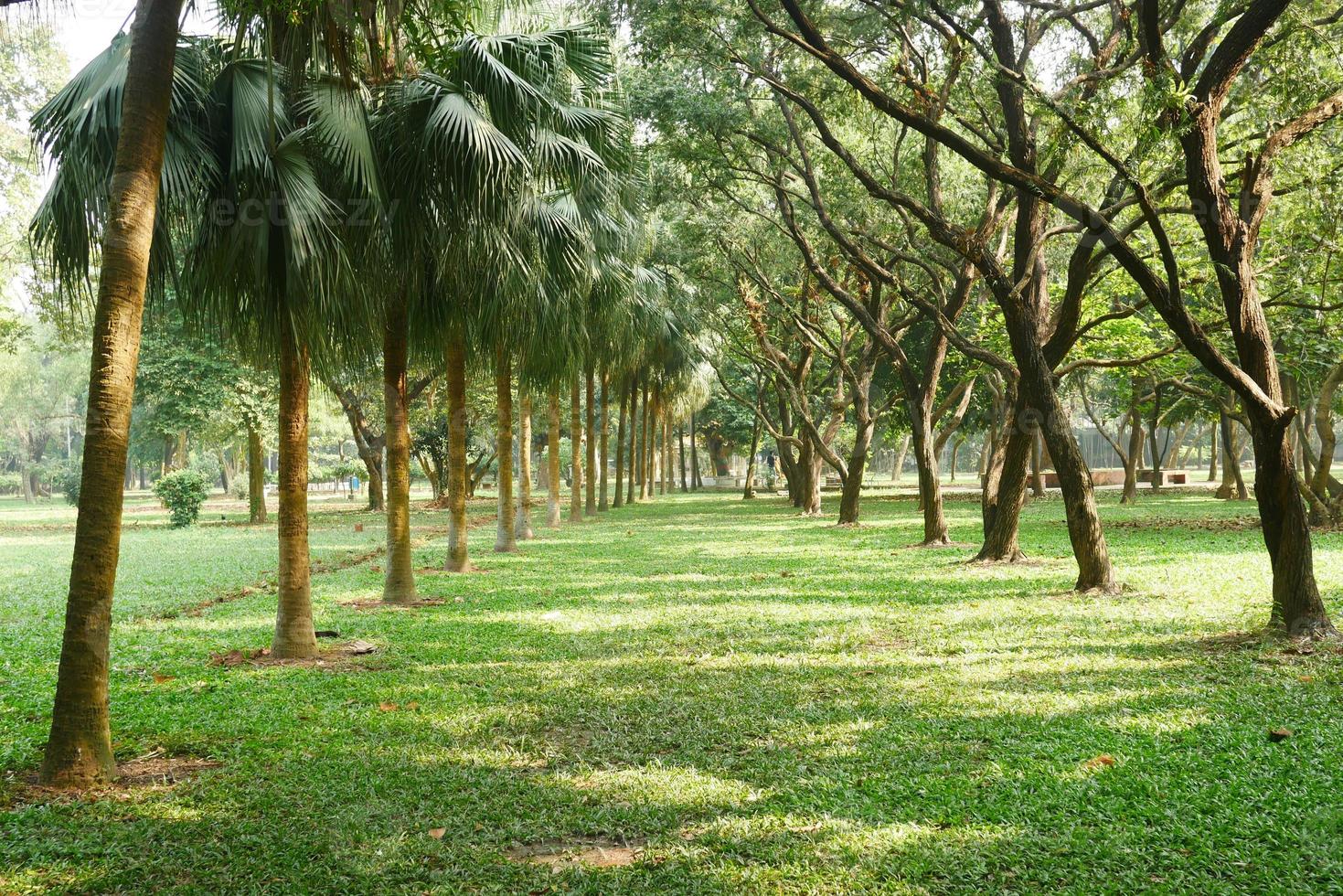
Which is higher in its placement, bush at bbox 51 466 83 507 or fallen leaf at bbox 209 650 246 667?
bush at bbox 51 466 83 507

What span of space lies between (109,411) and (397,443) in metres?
5.53

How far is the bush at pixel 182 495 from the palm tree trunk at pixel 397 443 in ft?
58.4

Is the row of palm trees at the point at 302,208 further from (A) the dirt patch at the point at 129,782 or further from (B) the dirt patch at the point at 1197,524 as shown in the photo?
(B) the dirt patch at the point at 1197,524

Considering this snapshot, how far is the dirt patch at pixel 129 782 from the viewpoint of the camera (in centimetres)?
440

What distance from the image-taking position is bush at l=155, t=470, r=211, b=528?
25.7 metres

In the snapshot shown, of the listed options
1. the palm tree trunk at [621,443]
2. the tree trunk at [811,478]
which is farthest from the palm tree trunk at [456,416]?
the palm tree trunk at [621,443]

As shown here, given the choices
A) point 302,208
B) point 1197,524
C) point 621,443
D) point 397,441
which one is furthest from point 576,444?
point 302,208

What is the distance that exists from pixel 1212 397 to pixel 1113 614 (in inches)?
434

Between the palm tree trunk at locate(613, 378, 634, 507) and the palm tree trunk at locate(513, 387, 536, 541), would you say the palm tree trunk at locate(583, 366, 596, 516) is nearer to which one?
the palm tree trunk at locate(613, 378, 634, 507)

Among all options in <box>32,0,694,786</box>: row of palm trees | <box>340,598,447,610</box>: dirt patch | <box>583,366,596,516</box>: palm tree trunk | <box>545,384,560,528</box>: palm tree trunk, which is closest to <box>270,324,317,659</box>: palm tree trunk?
<box>32,0,694,786</box>: row of palm trees

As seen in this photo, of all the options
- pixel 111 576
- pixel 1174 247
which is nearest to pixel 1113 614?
pixel 1174 247

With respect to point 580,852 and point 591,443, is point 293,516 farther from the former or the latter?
point 591,443

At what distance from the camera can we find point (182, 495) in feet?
84.1

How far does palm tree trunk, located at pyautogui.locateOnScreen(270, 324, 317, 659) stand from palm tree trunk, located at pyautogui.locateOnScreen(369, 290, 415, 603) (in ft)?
5.87
